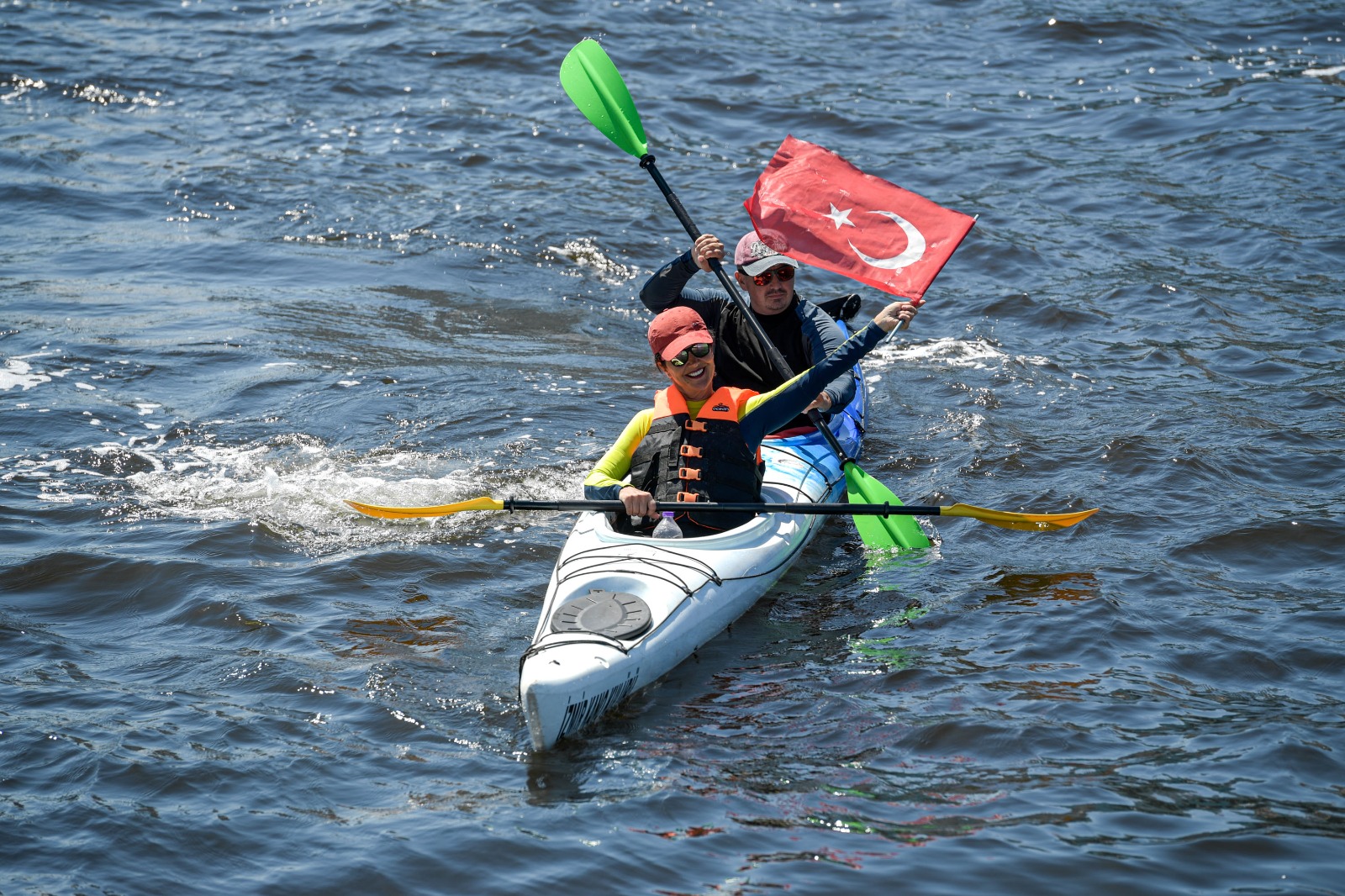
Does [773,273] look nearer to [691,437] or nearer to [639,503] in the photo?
[691,437]

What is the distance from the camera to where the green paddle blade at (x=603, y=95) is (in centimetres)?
704

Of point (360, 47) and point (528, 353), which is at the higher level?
point (360, 47)

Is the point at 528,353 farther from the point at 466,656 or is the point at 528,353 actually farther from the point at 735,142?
the point at 735,142

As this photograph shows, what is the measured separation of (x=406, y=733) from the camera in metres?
4.42

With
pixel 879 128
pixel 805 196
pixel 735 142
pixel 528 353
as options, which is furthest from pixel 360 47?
pixel 805 196

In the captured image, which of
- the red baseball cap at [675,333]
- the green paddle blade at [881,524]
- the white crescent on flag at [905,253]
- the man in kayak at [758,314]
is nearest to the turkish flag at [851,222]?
the white crescent on flag at [905,253]

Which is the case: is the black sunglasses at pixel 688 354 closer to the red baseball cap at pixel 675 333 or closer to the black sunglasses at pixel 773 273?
the red baseball cap at pixel 675 333

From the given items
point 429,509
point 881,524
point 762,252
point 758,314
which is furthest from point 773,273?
point 429,509

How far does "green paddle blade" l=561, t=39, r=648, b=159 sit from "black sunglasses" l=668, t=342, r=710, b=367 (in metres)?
2.21

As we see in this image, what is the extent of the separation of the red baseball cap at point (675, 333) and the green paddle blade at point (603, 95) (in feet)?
6.98

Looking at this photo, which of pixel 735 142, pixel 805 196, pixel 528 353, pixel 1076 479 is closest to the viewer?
pixel 805 196

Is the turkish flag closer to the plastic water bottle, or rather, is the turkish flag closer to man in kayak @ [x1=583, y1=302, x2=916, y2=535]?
man in kayak @ [x1=583, y1=302, x2=916, y2=535]

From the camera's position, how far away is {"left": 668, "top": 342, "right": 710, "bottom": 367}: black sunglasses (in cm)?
506

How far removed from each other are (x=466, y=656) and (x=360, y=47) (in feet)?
37.4
